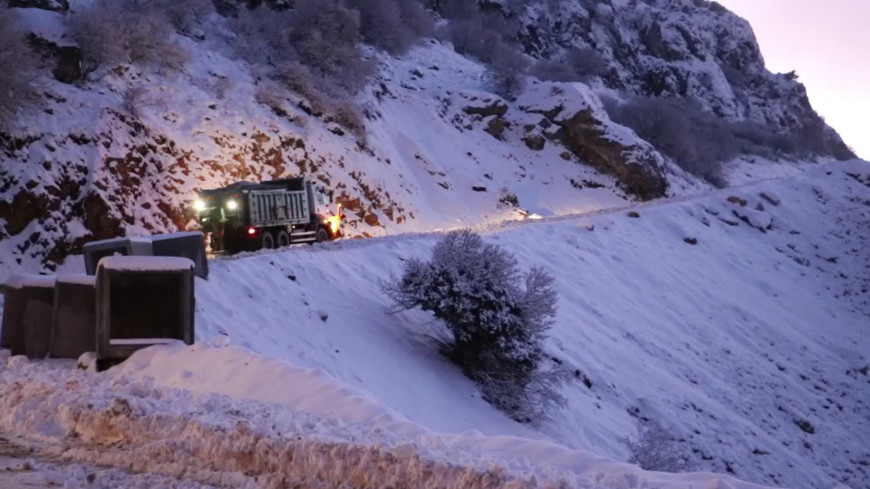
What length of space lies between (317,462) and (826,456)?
1677 centimetres

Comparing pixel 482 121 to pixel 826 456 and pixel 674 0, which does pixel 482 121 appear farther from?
pixel 674 0

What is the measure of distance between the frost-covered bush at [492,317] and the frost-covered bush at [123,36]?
55.0 ft

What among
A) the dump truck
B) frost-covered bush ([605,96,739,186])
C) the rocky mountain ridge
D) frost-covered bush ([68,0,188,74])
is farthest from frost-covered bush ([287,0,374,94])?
frost-covered bush ([605,96,739,186])

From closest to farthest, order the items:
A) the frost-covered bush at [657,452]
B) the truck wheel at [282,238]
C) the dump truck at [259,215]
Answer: the frost-covered bush at [657,452]
the dump truck at [259,215]
the truck wheel at [282,238]

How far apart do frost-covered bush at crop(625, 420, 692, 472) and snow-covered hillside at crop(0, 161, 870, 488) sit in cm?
59

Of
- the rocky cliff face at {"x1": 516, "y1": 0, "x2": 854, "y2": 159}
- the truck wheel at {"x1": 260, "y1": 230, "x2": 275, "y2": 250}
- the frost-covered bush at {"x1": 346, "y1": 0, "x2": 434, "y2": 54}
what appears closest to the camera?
the truck wheel at {"x1": 260, "y1": 230, "x2": 275, "y2": 250}

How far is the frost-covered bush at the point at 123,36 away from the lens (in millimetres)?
30141

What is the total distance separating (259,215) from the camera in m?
26.4

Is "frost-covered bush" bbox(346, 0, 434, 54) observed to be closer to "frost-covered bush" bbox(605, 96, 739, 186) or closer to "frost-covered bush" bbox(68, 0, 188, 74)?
"frost-covered bush" bbox(68, 0, 188, 74)

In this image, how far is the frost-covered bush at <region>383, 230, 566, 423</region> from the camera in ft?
58.1

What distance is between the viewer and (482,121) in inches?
2095

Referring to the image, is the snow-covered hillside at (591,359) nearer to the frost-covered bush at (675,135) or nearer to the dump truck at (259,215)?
the dump truck at (259,215)

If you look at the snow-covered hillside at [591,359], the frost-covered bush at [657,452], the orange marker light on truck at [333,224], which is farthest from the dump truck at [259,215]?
the frost-covered bush at [657,452]

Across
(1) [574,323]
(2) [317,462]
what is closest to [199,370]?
(2) [317,462]
